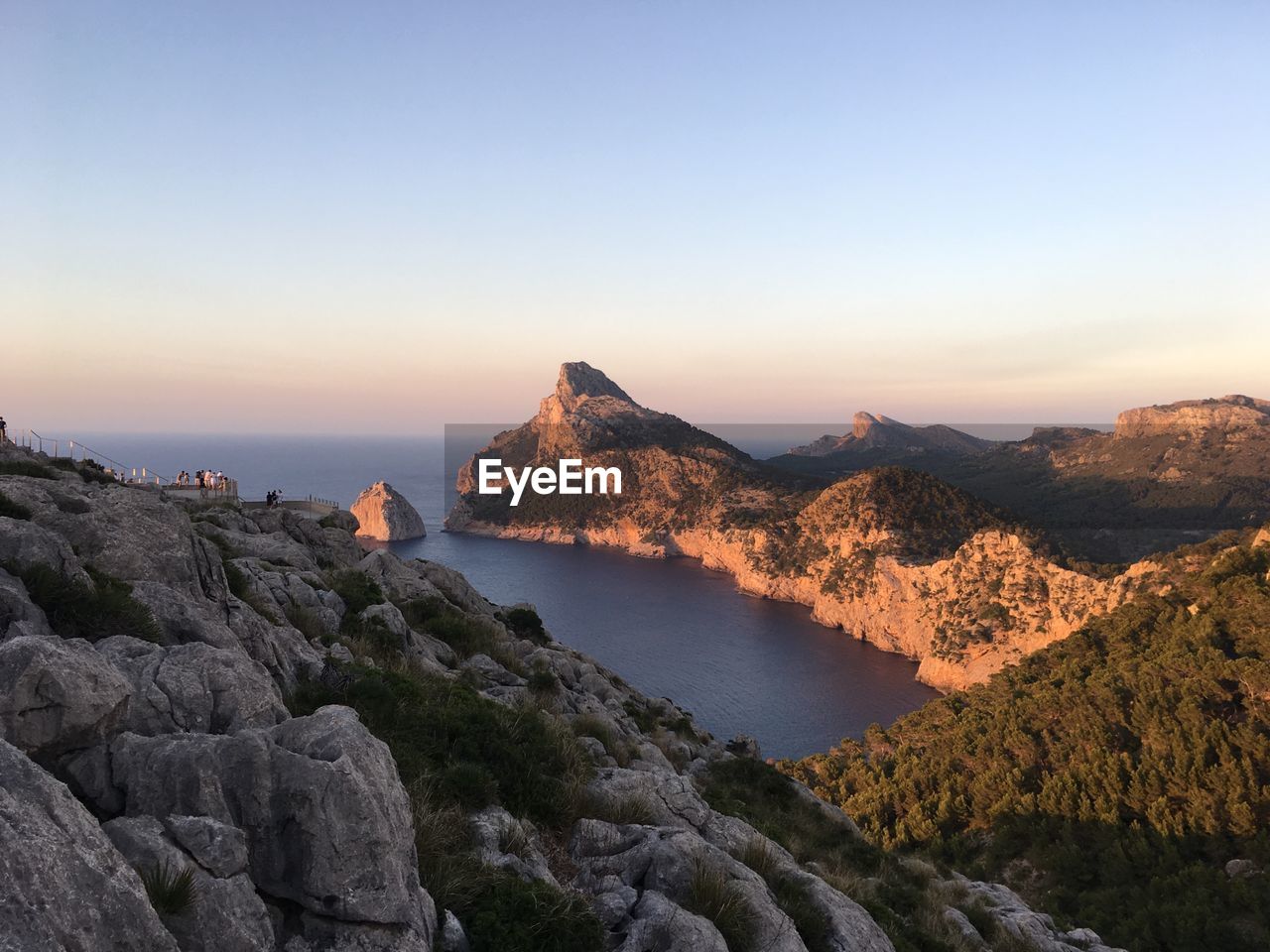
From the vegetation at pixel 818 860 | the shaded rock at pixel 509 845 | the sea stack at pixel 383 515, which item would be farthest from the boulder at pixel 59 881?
the sea stack at pixel 383 515

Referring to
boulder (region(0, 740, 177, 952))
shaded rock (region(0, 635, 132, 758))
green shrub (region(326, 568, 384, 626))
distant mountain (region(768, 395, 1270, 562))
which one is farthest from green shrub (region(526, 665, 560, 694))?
distant mountain (region(768, 395, 1270, 562))

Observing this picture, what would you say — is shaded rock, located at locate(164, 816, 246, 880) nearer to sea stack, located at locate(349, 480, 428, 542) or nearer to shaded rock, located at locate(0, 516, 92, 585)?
shaded rock, located at locate(0, 516, 92, 585)

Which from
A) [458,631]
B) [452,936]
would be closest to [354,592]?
[458,631]

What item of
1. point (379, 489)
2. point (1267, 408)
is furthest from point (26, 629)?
point (1267, 408)

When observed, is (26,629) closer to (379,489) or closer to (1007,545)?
(1007,545)

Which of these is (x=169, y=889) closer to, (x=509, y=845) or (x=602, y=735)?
(x=509, y=845)

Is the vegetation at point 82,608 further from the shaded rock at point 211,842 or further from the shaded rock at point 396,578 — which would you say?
the shaded rock at point 396,578
